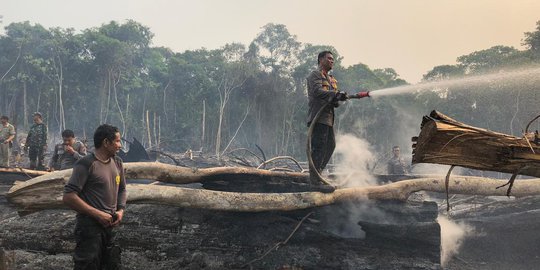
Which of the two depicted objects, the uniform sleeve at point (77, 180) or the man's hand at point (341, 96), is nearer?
the uniform sleeve at point (77, 180)

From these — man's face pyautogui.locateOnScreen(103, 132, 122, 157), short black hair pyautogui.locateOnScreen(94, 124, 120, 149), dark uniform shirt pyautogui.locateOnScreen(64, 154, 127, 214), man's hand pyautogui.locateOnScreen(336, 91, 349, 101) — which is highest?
man's hand pyautogui.locateOnScreen(336, 91, 349, 101)

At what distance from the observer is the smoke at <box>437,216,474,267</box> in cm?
695

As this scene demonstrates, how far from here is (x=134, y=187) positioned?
4.64m

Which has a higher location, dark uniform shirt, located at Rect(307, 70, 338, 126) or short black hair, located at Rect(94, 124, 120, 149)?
dark uniform shirt, located at Rect(307, 70, 338, 126)

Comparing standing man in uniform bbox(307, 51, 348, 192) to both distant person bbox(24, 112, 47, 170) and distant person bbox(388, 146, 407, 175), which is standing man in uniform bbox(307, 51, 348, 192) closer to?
distant person bbox(388, 146, 407, 175)

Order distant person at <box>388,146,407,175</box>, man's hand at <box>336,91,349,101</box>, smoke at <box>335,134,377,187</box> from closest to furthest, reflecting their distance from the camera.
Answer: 1. man's hand at <box>336,91,349,101</box>
2. smoke at <box>335,134,377,187</box>
3. distant person at <box>388,146,407,175</box>

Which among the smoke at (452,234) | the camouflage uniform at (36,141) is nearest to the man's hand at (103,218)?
the smoke at (452,234)

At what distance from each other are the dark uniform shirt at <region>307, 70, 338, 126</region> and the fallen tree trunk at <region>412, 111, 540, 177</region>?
3.25 metres

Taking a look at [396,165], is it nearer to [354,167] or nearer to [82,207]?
[354,167]

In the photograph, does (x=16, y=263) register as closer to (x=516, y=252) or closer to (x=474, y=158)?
(x=474, y=158)

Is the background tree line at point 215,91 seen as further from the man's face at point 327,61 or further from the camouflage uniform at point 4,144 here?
the man's face at point 327,61

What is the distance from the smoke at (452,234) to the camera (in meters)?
6.95

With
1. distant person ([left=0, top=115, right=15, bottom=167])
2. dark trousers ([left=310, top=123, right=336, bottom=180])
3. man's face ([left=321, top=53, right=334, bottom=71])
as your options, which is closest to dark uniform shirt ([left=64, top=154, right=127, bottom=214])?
dark trousers ([left=310, top=123, right=336, bottom=180])

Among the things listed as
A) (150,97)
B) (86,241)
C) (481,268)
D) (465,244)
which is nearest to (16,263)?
(86,241)
